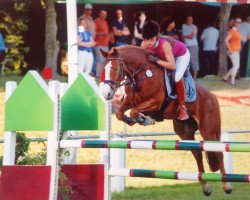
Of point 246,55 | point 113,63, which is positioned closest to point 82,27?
point 246,55

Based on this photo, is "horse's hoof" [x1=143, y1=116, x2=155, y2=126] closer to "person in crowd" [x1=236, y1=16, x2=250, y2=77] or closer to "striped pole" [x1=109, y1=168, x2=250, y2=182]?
"striped pole" [x1=109, y1=168, x2=250, y2=182]

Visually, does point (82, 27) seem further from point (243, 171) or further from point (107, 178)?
point (107, 178)

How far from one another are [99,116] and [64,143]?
496 millimetres

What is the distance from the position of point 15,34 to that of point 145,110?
47.6ft

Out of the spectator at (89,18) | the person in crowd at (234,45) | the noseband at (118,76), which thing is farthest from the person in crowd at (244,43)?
the noseband at (118,76)

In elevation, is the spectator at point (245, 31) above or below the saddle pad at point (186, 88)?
above

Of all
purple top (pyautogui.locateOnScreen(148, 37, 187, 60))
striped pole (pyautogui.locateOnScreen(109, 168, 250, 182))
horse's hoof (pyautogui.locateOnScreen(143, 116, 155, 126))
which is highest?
purple top (pyautogui.locateOnScreen(148, 37, 187, 60))

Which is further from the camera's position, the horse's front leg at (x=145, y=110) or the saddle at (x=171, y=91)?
the saddle at (x=171, y=91)

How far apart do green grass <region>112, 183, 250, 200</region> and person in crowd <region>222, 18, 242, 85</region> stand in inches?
474

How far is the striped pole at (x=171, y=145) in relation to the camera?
7.99m

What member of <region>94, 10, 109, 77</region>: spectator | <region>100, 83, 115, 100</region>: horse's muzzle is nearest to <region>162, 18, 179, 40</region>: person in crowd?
<region>94, 10, 109, 77</region>: spectator

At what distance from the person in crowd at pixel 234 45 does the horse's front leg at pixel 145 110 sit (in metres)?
14.6

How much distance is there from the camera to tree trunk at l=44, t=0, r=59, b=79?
79.2ft

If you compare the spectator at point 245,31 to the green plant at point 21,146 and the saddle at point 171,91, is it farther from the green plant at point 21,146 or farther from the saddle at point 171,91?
the green plant at point 21,146
